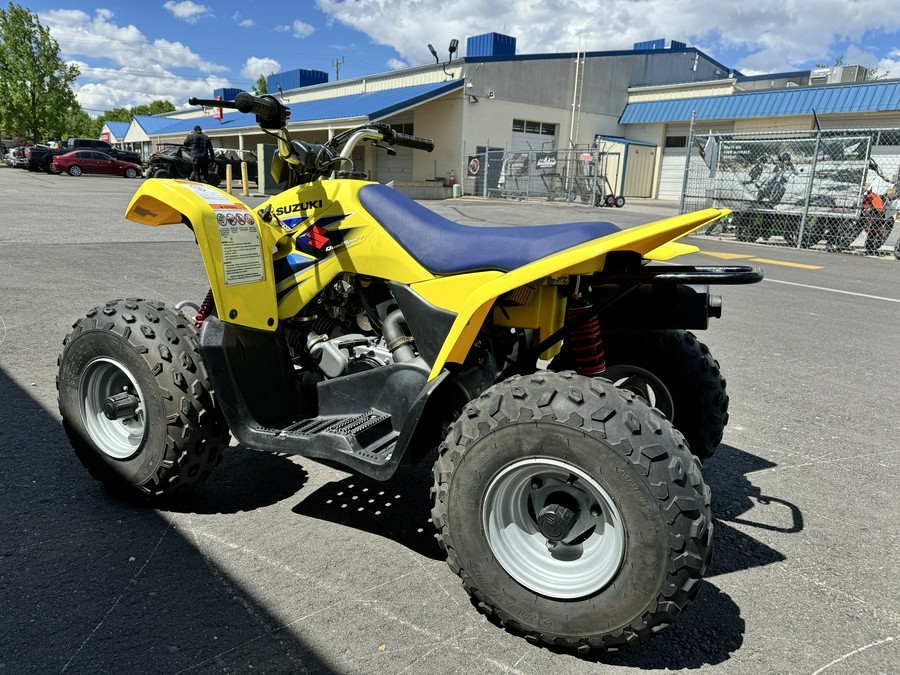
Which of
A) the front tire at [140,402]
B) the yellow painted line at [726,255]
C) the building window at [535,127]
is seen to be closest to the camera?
the front tire at [140,402]

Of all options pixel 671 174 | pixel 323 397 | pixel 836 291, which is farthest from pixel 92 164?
pixel 323 397

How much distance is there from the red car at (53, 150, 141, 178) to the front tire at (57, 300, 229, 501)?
37325 millimetres

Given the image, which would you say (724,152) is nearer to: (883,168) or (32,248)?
(883,168)

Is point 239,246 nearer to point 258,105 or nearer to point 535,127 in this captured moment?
point 258,105

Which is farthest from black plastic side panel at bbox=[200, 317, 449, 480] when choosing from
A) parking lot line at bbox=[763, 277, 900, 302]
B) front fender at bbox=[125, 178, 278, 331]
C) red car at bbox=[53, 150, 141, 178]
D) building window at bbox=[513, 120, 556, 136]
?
red car at bbox=[53, 150, 141, 178]

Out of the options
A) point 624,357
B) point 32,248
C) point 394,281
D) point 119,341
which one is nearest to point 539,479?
point 394,281

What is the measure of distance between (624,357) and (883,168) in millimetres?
15715

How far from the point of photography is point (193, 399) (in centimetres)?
285

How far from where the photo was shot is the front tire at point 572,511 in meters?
2.03

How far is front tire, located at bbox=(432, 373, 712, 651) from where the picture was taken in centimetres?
203

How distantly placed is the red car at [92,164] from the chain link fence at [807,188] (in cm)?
3106

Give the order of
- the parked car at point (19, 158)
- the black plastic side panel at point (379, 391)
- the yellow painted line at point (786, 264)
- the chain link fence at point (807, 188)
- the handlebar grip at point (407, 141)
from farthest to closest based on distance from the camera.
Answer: the parked car at point (19, 158) < the chain link fence at point (807, 188) < the yellow painted line at point (786, 264) < the handlebar grip at point (407, 141) < the black plastic side panel at point (379, 391)

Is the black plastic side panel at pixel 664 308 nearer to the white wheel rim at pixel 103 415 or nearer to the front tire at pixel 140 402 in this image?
the front tire at pixel 140 402

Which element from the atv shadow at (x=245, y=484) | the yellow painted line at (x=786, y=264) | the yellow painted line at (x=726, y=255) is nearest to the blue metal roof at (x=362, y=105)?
the yellow painted line at (x=726, y=255)
